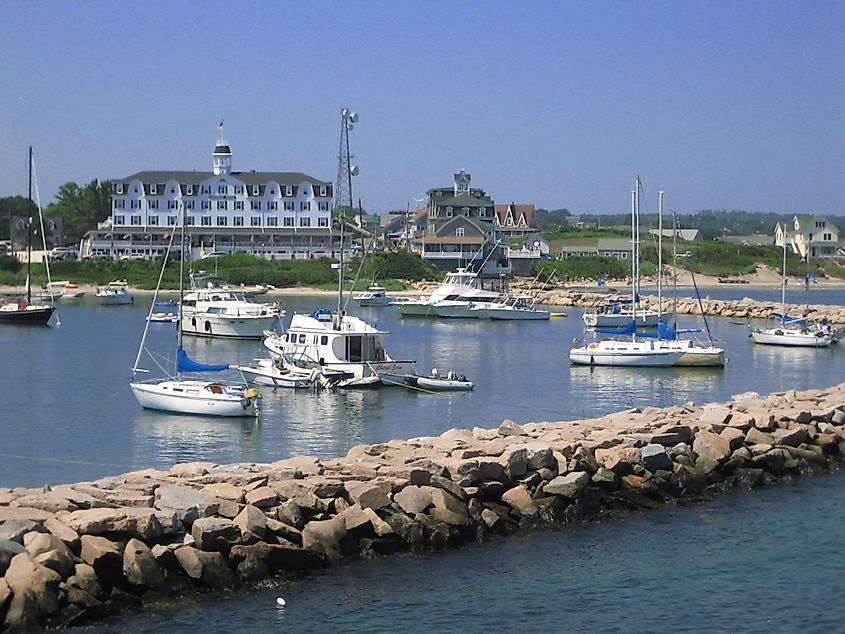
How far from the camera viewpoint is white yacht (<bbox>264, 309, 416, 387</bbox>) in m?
38.3

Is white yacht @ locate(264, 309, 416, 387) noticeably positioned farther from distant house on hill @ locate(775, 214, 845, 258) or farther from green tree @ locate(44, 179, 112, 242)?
distant house on hill @ locate(775, 214, 845, 258)

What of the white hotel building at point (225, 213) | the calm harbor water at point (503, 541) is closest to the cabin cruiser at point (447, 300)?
the calm harbor water at point (503, 541)

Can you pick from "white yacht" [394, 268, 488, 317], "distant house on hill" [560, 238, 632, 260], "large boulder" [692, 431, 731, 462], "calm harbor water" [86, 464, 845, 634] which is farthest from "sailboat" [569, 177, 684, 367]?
"distant house on hill" [560, 238, 632, 260]

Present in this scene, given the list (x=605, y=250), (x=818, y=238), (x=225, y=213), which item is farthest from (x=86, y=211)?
(x=818, y=238)

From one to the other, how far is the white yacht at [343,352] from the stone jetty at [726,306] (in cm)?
3967

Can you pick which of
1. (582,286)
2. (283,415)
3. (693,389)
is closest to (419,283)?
(582,286)

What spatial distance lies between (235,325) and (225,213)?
5683 centimetres

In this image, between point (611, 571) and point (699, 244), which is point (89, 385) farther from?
point (699, 244)

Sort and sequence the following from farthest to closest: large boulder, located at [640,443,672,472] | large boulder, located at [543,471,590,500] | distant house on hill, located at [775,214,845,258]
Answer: distant house on hill, located at [775,214,845,258] < large boulder, located at [640,443,672,472] < large boulder, located at [543,471,590,500]

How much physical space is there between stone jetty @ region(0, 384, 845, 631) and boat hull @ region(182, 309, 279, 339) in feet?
119

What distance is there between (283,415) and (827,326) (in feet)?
111

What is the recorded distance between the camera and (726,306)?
81312 millimetres

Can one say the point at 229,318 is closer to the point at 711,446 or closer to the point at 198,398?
the point at 198,398

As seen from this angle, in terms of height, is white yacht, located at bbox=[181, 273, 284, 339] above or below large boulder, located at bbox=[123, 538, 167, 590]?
above
